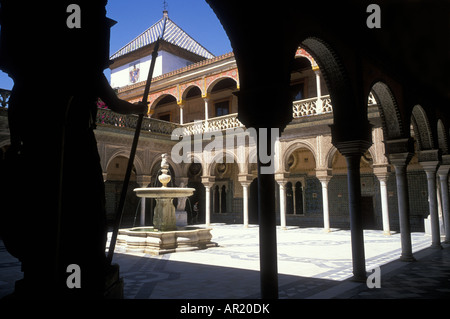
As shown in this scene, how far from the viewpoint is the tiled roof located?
23.9m

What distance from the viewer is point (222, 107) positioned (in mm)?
19141

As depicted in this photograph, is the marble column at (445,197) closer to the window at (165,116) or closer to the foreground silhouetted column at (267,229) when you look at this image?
the foreground silhouetted column at (267,229)

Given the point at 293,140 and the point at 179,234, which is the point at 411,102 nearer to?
the point at 179,234

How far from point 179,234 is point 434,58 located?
669 cm

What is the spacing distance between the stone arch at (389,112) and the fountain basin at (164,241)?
4.79 meters

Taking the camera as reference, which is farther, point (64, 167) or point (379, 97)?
point (379, 97)

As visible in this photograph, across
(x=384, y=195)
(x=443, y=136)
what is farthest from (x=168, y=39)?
(x=443, y=136)

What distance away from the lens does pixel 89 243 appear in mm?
1606

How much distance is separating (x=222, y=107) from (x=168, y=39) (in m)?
7.67

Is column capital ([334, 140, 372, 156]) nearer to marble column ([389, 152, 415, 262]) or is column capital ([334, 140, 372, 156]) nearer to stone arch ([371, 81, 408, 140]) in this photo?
stone arch ([371, 81, 408, 140])

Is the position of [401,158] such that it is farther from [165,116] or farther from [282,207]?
[165,116]

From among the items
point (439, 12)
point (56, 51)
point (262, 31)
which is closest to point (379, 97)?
point (439, 12)

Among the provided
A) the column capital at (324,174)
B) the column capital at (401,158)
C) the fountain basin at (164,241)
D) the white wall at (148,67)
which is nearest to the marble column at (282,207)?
the column capital at (324,174)

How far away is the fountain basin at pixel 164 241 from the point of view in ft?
25.7
